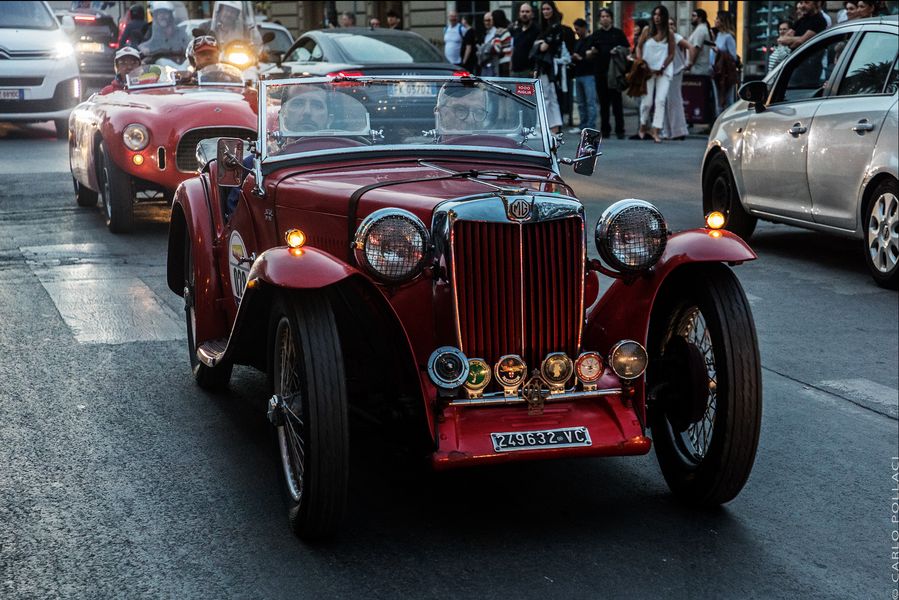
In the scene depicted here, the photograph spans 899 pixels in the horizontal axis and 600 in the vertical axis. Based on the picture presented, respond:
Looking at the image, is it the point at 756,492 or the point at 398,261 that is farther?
the point at 756,492

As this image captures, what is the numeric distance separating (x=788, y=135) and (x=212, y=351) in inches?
227

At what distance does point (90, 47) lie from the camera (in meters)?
32.8

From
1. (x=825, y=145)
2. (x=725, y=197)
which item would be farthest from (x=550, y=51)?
(x=825, y=145)

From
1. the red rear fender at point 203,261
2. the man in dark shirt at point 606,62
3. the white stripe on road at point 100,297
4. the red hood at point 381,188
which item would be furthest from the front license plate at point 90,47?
the red hood at point 381,188

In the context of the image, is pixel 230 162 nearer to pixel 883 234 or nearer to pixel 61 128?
pixel 883 234

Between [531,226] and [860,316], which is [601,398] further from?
[860,316]

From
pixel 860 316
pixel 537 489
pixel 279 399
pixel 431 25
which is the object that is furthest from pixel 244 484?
pixel 431 25

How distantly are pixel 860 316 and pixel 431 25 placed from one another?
1162 inches

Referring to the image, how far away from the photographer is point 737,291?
4797mm

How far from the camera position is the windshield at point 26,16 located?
65.2 ft

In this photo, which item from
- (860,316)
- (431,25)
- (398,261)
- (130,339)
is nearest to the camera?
(398,261)

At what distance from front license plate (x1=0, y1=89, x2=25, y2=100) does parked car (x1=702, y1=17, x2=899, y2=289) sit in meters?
11.6

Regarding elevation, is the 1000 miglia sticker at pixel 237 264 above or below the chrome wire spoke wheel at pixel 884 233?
above

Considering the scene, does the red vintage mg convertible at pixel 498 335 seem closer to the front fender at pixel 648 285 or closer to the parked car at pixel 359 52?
the front fender at pixel 648 285
